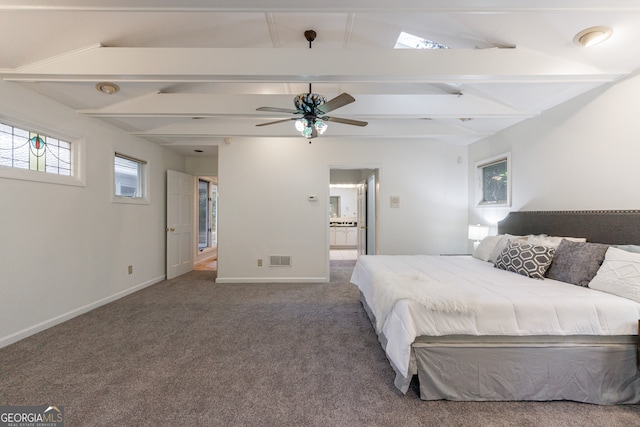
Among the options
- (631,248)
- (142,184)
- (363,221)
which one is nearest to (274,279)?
(363,221)

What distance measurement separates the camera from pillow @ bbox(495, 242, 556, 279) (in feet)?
7.53

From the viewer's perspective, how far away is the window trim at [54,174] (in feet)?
8.02

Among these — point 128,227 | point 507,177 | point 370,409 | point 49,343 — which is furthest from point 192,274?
point 507,177

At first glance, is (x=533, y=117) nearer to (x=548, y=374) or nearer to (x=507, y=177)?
(x=507, y=177)

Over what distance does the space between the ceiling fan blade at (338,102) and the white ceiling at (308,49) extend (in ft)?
0.55

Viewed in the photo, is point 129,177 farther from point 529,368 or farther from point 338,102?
point 529,368

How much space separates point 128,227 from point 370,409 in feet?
13.6

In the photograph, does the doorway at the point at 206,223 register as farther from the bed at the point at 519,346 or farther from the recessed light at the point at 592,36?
the recessed light at the point at 592,36

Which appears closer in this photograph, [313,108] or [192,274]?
[313,108]

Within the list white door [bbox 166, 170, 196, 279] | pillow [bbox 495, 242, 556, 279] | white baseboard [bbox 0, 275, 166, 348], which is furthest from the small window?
pillow [bbox 495, 242, 556, 279]

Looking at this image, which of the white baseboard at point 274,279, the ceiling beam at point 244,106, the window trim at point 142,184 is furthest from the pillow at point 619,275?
the window trim at point 142,184

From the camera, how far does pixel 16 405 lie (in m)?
1.64

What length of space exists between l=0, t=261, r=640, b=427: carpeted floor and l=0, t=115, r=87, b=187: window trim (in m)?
1.61

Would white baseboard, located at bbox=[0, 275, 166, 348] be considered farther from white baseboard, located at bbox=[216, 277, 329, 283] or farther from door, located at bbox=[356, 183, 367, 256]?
door, located at bbox=[356, 183, 367, 256]
